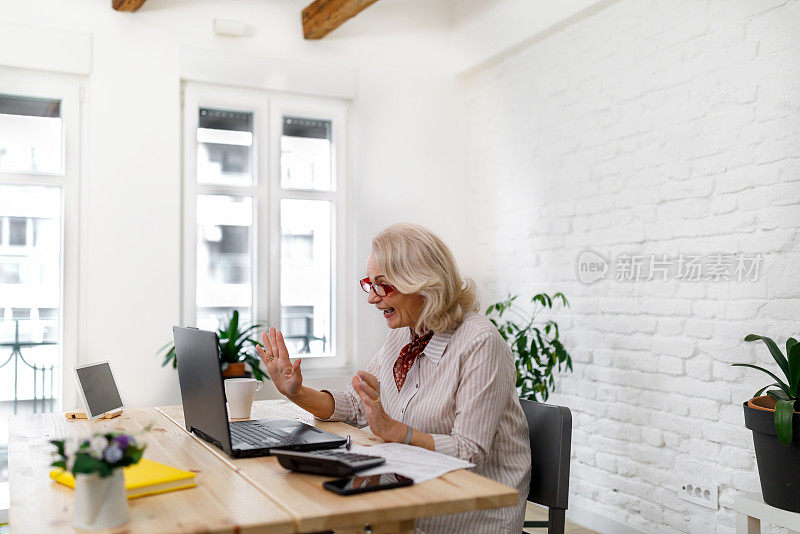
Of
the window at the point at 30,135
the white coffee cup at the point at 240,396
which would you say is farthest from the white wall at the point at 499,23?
the white coffee cup at the point at 240,396

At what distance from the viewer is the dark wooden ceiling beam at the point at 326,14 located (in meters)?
3.81

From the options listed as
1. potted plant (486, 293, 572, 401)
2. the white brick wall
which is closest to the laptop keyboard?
potted plant (486, 293, 572, 401)

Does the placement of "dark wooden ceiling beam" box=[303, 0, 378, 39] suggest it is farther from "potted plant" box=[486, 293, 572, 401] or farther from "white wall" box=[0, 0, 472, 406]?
"potted plant" box=[486, 293, 572, 401]

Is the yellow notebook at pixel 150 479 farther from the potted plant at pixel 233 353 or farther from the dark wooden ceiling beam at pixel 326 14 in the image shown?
the dark wooden ceiling beam at pixel 326 14

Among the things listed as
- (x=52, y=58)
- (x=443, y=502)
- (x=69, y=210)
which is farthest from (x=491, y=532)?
(x=52, y=58)

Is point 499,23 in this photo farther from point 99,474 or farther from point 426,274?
point 99,474

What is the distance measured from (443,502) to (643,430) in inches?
86.7

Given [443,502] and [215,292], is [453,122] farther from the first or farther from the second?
[443,502]

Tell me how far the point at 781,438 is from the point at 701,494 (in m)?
0.92

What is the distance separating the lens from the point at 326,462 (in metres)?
1.54

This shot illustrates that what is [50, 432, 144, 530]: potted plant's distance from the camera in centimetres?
128

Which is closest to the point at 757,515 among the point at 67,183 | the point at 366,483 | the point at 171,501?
the point at 366,483

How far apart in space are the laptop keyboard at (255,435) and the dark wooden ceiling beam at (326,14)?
2447 millimetres

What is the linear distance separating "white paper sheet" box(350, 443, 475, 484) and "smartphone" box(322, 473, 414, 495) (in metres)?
0.03
